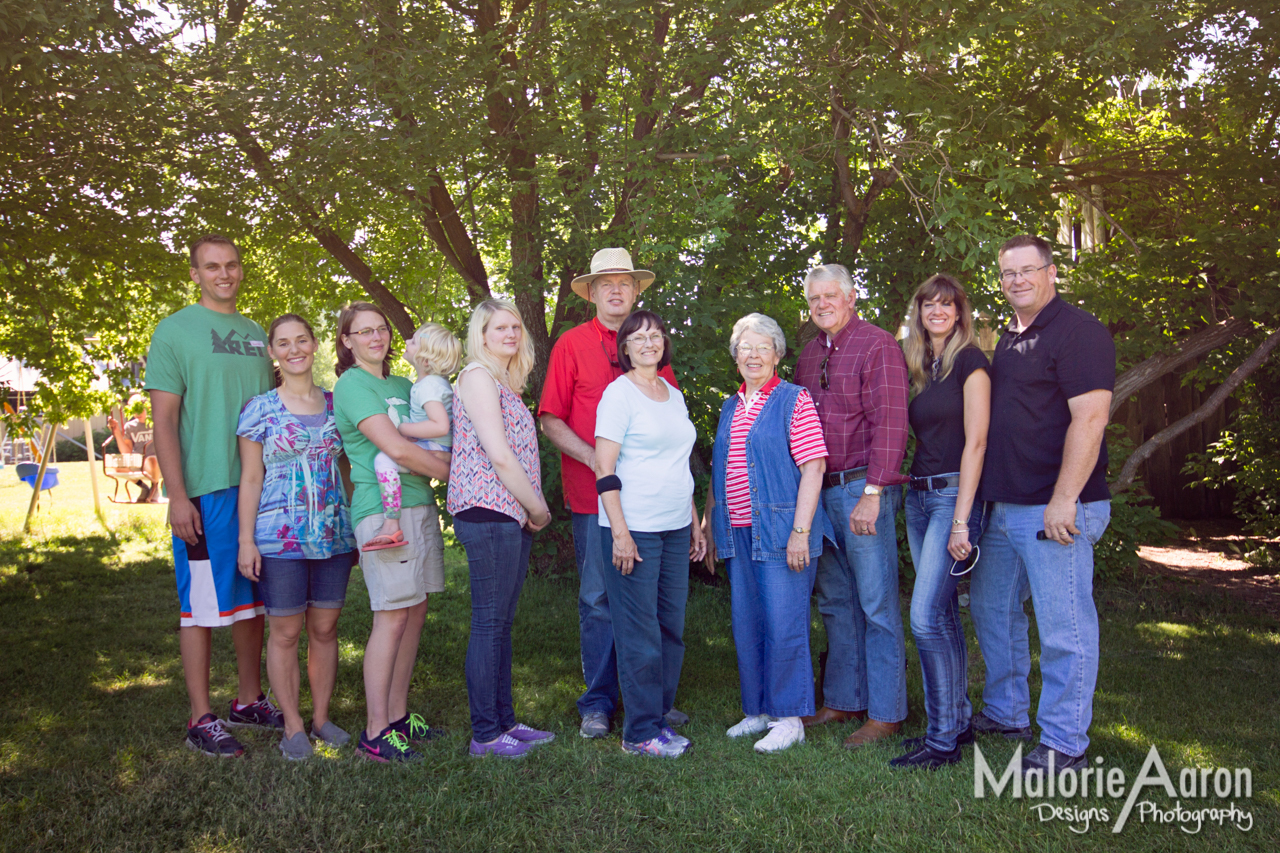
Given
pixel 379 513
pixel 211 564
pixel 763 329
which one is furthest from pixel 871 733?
pixel 211 564

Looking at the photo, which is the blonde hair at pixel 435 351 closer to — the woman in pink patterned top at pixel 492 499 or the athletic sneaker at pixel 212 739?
the woman in pink patterned top at pixel 492 499

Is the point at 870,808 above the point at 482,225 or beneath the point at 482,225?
beneath

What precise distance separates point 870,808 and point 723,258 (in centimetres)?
513

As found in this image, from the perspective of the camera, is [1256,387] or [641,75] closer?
[641,75]

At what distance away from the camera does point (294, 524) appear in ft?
12.4

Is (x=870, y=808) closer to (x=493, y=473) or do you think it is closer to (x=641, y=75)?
(x=493, y=473)

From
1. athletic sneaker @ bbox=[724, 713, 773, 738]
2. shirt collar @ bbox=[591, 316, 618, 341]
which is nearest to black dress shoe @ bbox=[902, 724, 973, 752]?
athletic sneaker @ bbox=[724, 713, 773, 738]

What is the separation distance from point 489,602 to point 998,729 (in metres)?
2.39

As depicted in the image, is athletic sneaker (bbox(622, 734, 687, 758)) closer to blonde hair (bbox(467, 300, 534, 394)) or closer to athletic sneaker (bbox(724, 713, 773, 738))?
athletic sneaker (bbox(724, 713, 773, 738))

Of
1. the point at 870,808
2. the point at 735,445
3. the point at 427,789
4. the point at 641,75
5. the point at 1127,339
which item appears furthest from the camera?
the point at 1127,339

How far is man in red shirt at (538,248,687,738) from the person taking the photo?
4.20 meters

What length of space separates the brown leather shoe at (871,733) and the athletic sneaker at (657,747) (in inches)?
29.9

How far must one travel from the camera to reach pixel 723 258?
7.46m

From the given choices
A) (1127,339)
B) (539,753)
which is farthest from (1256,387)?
(539,753)
